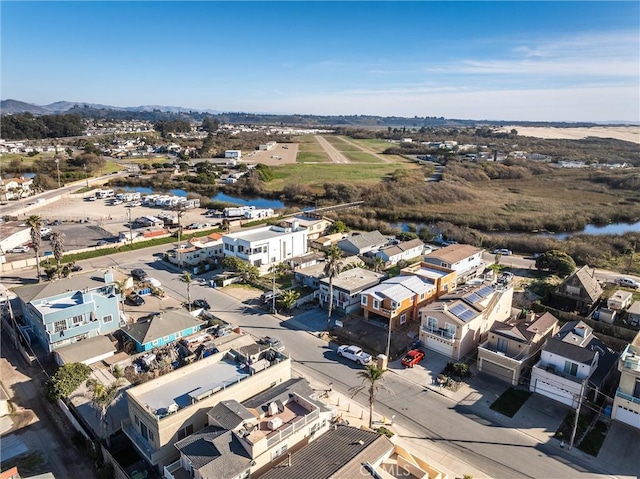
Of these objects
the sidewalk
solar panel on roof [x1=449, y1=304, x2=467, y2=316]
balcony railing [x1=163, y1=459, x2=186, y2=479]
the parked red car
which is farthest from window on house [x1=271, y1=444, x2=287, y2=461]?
solar panel on roof [x1=449, y1=304, x2=467, y2=316]

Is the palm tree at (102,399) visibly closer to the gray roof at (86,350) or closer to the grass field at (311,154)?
the gray roof at (86,350)

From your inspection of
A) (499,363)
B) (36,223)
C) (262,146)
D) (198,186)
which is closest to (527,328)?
(499,363)

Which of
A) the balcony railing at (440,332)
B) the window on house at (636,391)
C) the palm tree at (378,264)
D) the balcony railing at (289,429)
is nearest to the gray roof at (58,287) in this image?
the balcony railing at (289,429)

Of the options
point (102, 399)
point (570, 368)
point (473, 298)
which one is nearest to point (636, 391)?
point (570, 368)

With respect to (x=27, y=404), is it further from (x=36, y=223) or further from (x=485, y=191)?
(x=485, y=191)

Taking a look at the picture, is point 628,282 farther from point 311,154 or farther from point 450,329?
point 311,154

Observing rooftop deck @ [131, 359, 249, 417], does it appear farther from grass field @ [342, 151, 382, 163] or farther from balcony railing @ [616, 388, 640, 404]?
grass field @ [342, 151, 382, 163]
